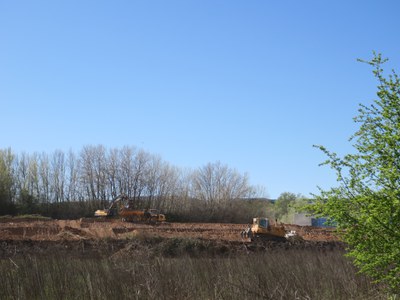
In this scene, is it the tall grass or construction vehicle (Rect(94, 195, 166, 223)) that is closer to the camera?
the tall grass

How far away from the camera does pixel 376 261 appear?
7516 mm

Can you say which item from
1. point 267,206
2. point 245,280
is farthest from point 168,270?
point 267,206

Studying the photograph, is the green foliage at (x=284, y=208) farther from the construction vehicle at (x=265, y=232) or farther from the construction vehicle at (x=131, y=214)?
the construction vehicle at (x=265, y=232)

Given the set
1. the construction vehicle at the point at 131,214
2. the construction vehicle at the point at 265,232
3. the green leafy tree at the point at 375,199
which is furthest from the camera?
the construction vehicle at the point at 131,214

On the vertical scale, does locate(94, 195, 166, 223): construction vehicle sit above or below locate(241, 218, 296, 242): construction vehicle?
above

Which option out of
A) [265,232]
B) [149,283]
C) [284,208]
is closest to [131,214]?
[265,232]

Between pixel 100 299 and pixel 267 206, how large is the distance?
205ft

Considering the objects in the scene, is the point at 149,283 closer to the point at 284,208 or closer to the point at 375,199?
the point at 375,199

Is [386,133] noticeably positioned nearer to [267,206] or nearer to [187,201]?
[187,201]

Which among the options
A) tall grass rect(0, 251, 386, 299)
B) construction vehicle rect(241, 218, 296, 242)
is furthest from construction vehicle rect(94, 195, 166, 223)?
tall grass rect(0, 251, 386, 299)

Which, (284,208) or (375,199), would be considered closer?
(375,199)

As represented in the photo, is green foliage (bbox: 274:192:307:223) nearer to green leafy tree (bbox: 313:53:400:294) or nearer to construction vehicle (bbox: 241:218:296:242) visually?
construction vehicle (bbox: 241:218:296:242)

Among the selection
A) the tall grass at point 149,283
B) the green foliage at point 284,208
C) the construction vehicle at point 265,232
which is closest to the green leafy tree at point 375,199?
the tall grass at point 149,283

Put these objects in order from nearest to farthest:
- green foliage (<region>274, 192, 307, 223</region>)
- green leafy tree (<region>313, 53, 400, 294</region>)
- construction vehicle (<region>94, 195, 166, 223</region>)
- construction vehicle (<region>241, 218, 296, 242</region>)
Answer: green leafy tree (<region>313, 53, 400, 294</region>) → construction vehicle (<region>241, 218, 296, 242</region>) → construction vehicle (<region>94, 195, 166, 223</region>) → green foliage (<region>274, 192, 307, 223</region>)
